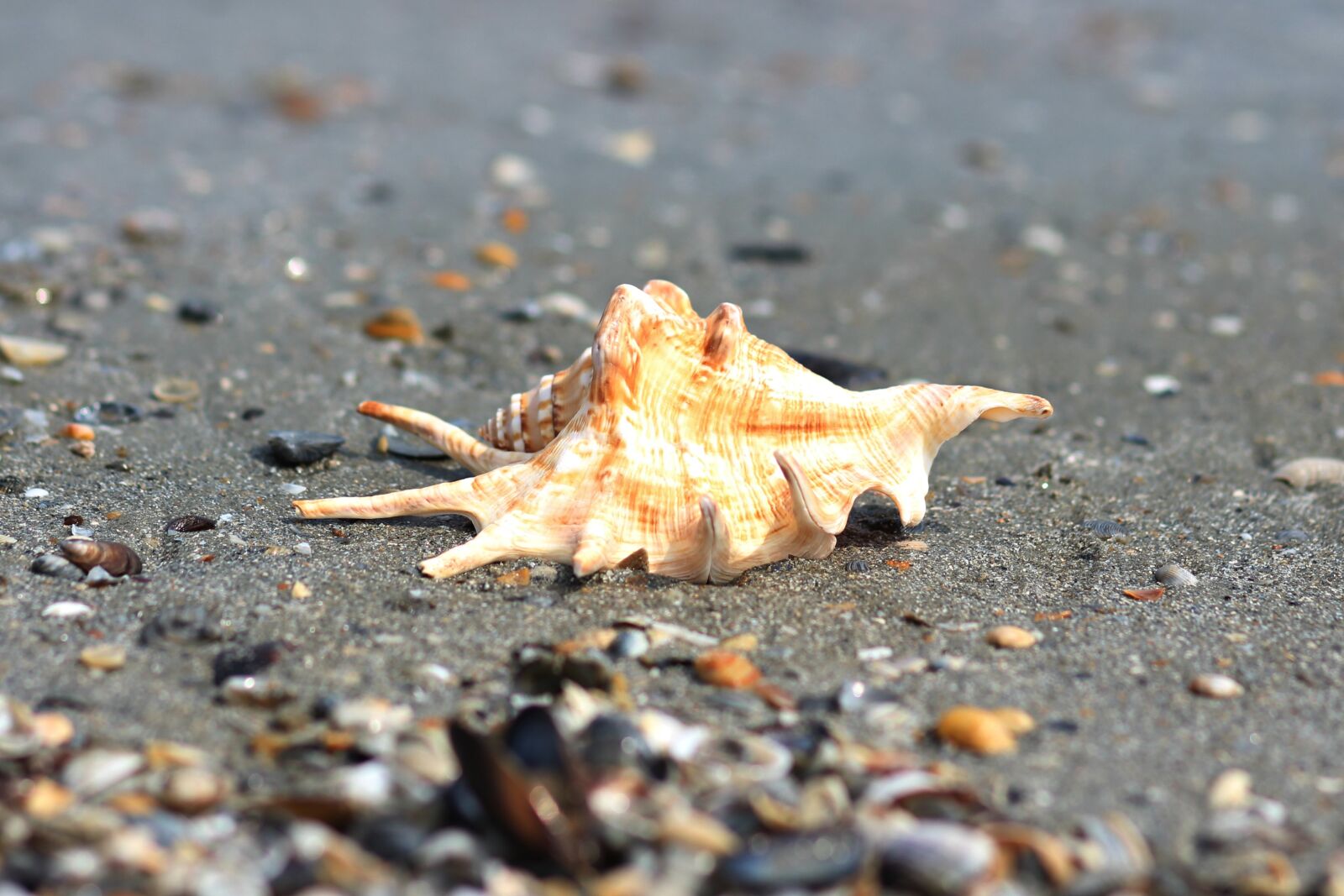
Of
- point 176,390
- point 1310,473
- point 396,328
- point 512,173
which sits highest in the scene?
point 512,173

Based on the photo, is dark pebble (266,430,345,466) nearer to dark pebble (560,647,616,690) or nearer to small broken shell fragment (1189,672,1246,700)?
dark pebble (560,647,616,690)

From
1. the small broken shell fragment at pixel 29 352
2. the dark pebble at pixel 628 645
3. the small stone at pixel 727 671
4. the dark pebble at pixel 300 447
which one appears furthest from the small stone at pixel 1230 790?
the small broken shell fragment at pixel 29 352

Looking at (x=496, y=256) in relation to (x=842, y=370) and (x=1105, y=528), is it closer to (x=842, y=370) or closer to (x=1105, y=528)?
(x=842, y=370)

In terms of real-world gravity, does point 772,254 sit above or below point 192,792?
above

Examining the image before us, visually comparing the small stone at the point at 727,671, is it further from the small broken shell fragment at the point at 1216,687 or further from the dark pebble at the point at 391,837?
the small broken shell fragment at the point at 1216,687

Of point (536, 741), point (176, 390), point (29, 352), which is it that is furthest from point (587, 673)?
point (29, 352)

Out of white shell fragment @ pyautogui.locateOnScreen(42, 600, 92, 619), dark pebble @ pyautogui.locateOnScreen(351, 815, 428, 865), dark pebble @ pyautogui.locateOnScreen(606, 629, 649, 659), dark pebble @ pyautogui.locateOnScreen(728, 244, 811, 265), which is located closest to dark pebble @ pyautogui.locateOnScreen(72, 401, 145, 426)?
white shell fragment @ pyautogui.locateOnScreen(42, 600, 92, 619)
